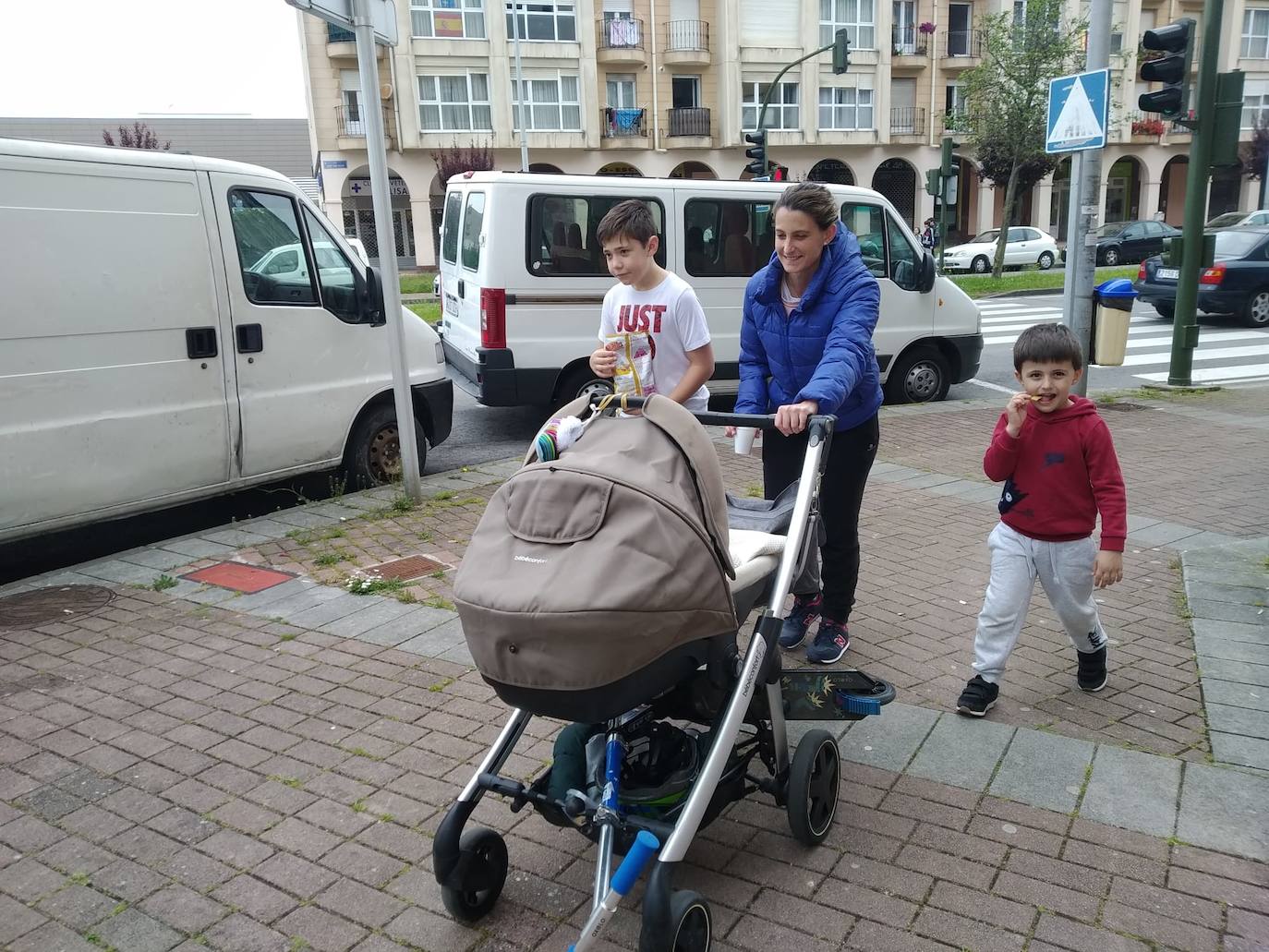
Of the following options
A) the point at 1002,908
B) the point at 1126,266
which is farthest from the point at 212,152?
the point at 1002,908

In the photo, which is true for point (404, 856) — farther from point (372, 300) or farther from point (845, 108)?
point (845, 108)

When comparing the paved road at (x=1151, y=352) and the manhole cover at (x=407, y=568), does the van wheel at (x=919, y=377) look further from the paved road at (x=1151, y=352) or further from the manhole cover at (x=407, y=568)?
the manhole cover at (x=407, y=568)

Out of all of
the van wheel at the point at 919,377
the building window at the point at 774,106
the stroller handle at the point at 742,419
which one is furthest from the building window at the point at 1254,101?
the stroller handle at the point at 742,419

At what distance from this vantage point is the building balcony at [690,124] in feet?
139

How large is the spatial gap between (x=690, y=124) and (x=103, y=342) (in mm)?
39374

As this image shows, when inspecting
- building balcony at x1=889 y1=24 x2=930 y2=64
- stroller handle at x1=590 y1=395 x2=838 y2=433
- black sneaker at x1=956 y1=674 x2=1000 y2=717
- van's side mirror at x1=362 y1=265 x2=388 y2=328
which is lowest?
A: black sneaker at x1=956 y1=674 x2=1000 y2=717

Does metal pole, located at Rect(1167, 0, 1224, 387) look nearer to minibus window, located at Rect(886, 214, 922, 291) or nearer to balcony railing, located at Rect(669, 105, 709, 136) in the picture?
minibus window, located at Rect(886, 214, 922, 291)

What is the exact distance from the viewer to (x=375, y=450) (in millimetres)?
7703

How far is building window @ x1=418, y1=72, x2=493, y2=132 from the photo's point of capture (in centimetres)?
3975

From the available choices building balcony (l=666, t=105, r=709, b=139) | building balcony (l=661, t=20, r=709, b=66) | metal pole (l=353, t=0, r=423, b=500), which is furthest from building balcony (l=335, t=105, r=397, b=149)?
metal pole (l=353, t=0, r=423, b=500)

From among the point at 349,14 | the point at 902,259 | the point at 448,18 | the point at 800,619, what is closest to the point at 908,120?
the point at 448,18

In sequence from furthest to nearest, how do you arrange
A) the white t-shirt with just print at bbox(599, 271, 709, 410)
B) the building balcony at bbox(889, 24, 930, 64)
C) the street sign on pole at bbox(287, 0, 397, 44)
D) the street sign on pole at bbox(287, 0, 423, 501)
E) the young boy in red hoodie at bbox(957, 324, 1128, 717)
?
1. the building balcony at bbox(889, 24, 930, 64)
2. the street sign on pole at bbox(287, 0, 423, 501)
3. the street sign on pole at bbox(287, 0, 397, 44)
4. the white t-shirt with just print at bbox(599, 271, 709, 410)
5. the young boy in red hoodie at bbox(957, 324, 1128, 717)

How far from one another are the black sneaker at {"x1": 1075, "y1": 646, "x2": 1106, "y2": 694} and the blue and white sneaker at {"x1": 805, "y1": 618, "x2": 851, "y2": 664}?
91cm

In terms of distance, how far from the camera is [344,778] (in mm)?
3553
